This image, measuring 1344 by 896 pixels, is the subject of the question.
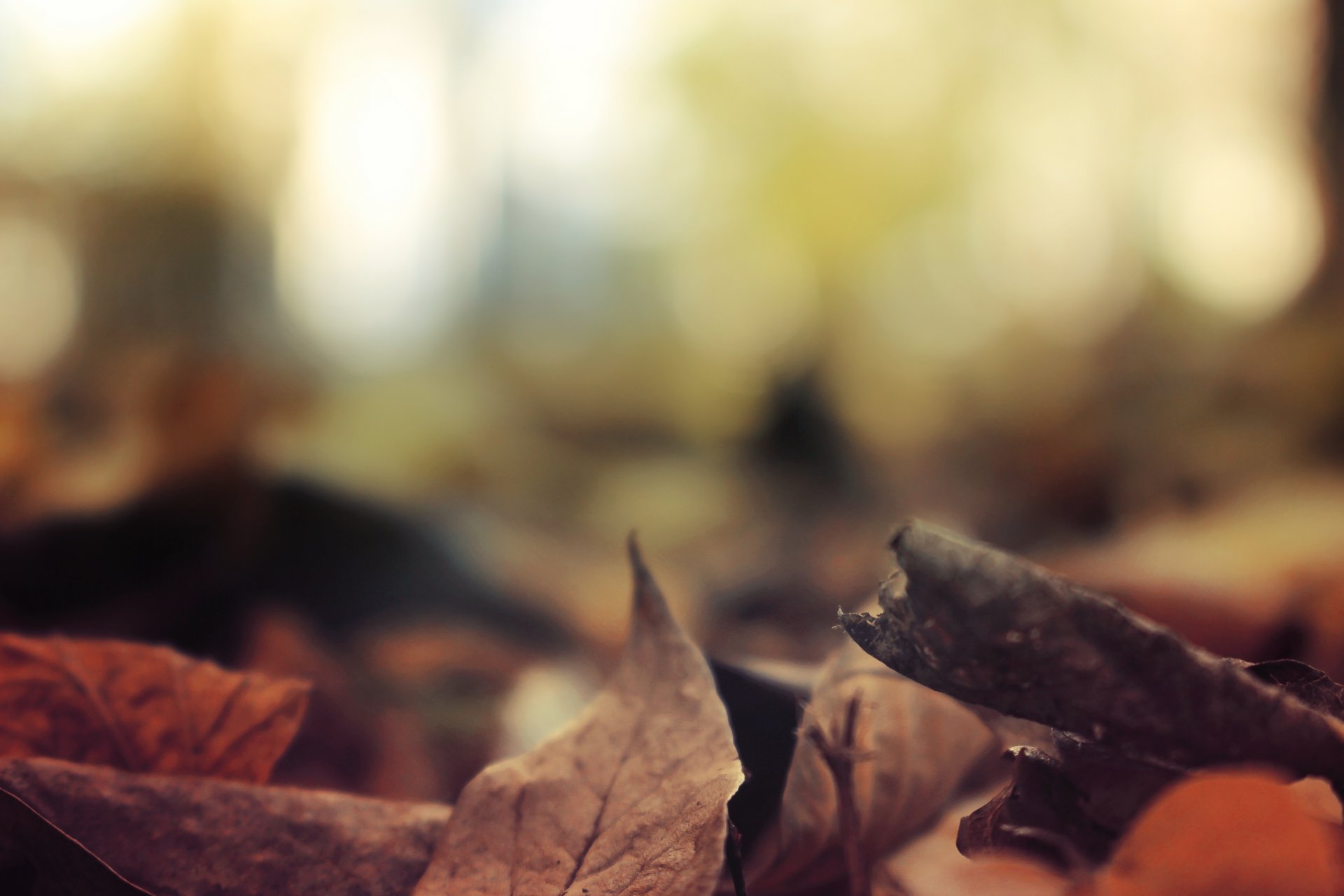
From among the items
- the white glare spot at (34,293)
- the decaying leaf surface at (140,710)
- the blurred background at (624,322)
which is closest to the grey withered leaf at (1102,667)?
the decaying leaf surface at (140,710)

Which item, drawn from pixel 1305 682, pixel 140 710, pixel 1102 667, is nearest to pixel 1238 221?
pixel 1305 682

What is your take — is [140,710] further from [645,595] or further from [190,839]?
[645,595]

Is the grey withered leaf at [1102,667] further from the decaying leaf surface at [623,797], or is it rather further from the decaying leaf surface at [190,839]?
the decaying leaf surface at [190,839]

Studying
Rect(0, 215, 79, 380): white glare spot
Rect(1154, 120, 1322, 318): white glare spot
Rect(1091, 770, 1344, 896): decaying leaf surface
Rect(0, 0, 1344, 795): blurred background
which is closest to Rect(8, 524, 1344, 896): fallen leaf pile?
Rect(1091, 770, 1344, 896): decaying leaf surface

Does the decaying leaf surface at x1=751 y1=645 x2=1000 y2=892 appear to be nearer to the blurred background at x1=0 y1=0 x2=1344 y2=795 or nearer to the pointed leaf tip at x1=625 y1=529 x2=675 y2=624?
the pointed leaf tip at x1=625 y1=529 x2=675 y2=624

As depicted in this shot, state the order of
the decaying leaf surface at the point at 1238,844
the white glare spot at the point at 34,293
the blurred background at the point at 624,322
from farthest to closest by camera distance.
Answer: the white glare spot at the point at 34,293
the blurred background at the point at 624,322
the decaying leaf surface at the point at 1238,844

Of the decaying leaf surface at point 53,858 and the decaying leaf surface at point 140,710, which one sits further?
the decaying leaf surface at point 140,710
